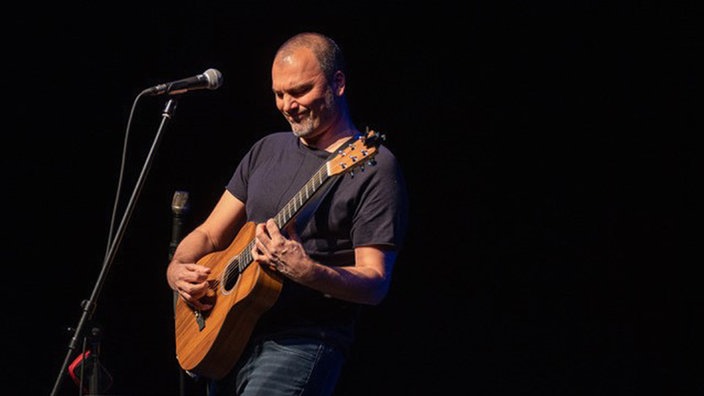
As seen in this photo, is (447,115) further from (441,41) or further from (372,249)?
(372,249)

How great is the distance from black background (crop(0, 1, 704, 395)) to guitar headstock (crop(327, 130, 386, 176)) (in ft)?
6.13

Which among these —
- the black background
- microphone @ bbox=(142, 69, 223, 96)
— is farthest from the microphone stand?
the black background

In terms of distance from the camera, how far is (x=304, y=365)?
2.70 meters

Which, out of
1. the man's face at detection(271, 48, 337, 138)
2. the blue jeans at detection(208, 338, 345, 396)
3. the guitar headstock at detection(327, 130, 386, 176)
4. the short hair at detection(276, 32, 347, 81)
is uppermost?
the short hair at detection(276, 32, 347, 81)

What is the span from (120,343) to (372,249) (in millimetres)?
2357

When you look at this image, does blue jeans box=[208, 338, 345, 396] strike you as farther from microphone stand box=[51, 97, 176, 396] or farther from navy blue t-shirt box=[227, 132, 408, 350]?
microphone stand box=[51, 97, 176, 396]

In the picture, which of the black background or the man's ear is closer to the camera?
the man's ear

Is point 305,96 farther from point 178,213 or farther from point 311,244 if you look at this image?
point 178,213

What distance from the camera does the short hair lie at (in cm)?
295

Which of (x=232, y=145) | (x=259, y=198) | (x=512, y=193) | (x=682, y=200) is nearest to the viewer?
(x=259, y=198)

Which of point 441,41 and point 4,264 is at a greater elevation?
point 441,41

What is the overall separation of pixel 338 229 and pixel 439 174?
5.76 ft

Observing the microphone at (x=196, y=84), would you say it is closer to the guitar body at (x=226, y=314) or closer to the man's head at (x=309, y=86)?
the man's head at (x=309, y=86)

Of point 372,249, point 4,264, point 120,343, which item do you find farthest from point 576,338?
point 4,264
